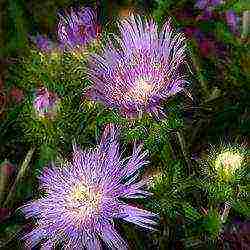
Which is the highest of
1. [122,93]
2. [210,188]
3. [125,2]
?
[125,2]

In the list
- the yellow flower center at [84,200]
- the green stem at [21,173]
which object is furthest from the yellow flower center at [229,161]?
the green stem at [21,173]

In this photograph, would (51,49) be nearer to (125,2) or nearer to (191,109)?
(191,109)

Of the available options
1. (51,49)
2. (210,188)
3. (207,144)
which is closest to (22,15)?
(51,49)

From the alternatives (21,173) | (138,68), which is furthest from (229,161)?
(21,173)

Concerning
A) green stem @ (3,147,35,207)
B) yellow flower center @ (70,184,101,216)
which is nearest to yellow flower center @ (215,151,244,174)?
yellow flower center @ (70,184,101,216)

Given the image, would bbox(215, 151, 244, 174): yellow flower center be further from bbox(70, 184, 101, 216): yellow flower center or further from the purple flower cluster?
the purple flower cluster

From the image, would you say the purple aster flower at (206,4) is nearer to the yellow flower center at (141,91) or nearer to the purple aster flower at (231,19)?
the purple aster flower at (231,19)
